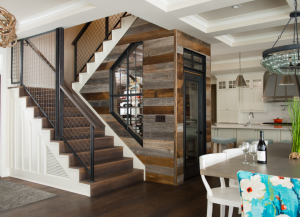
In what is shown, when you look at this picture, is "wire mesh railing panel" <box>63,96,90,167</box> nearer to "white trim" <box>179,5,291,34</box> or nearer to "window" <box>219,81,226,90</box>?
"white trim" <box>179,5,291,34</box>

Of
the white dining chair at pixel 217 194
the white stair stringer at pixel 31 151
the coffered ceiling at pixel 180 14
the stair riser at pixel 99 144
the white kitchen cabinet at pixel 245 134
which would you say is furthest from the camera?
the white kitchen cabinet at pixel 245 134

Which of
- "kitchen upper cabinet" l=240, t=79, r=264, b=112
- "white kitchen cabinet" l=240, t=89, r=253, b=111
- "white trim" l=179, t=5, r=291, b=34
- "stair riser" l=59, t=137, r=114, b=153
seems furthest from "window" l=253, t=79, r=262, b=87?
"stair riser" l=59, t=137, r=114, b=153

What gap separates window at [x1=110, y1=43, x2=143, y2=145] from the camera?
5062 millimetres

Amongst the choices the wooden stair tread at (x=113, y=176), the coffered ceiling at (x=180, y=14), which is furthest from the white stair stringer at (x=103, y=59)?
the coffered ceiling at (x=180, y=14)

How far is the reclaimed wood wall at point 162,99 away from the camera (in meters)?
4.52

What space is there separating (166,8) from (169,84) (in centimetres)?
129

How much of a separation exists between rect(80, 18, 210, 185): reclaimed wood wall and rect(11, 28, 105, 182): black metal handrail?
1.12m

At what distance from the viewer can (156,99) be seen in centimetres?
470

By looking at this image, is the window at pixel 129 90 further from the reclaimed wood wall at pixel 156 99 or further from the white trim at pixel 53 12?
the white trim at pixel 53 12

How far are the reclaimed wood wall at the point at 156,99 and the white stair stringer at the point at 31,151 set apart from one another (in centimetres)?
132

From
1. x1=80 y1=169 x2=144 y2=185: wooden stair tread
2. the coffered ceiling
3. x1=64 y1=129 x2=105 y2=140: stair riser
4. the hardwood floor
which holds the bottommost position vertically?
A: the hardwood floor

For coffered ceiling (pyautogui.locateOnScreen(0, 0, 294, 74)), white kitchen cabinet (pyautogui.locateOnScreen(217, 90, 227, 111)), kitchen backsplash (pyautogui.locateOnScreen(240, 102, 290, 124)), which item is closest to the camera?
coffered ceiling (pyautogui.locateOnScreen(0, 0, 294, 74))

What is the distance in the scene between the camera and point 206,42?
17.9 ft

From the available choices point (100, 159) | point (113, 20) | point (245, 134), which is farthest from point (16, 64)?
point (245, 134)
